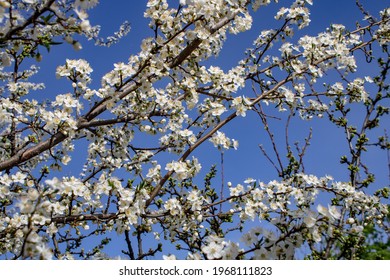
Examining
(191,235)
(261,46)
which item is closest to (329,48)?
(261,46)

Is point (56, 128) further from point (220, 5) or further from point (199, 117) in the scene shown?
point (220, 5)

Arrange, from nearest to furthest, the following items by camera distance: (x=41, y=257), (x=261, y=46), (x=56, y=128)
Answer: (x=41, y=257)
(x=56, y=128)
(x=261, y=46)

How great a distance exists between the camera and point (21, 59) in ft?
20.9

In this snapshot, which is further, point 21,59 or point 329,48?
point 21,59

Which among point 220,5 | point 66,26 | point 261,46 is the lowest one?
point 66,26

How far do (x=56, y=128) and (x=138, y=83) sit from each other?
1.00 metres

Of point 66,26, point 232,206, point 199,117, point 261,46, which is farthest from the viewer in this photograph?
point 261,46

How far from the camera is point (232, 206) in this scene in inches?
190
